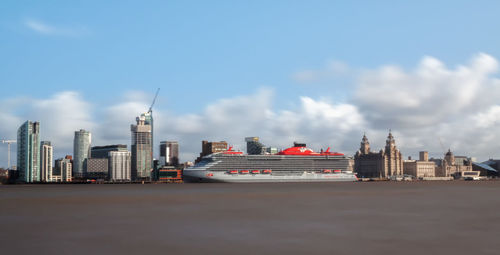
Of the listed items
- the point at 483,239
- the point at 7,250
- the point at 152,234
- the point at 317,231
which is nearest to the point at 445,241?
the point at 483,239

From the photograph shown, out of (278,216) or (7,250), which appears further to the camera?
(278,216)

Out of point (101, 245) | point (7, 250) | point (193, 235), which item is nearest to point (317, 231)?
point (193, 235)

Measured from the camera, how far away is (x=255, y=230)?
110 feet

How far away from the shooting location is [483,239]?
28734 mm

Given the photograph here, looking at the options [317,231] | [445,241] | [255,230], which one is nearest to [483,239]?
[445,241]

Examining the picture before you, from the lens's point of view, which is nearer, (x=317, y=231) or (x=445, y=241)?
(x=445, y=241)

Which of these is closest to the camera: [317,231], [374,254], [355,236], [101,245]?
[374,254]

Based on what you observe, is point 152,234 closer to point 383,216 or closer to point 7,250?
point 7,250

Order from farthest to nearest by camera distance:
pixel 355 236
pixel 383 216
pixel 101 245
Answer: pixel 383 216 < pixel 355 236 < pixel 101 245

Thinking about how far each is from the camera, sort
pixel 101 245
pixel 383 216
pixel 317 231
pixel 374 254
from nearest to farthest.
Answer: pixel 374 254, pixel 101 245, pixel 317 231, pixel 383 216

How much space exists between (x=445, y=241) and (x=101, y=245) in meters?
18.0

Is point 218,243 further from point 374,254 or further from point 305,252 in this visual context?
point 374,254

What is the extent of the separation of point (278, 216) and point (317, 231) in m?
10.8

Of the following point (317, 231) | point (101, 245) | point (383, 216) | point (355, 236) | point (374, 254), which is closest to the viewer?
point (374, 254)
